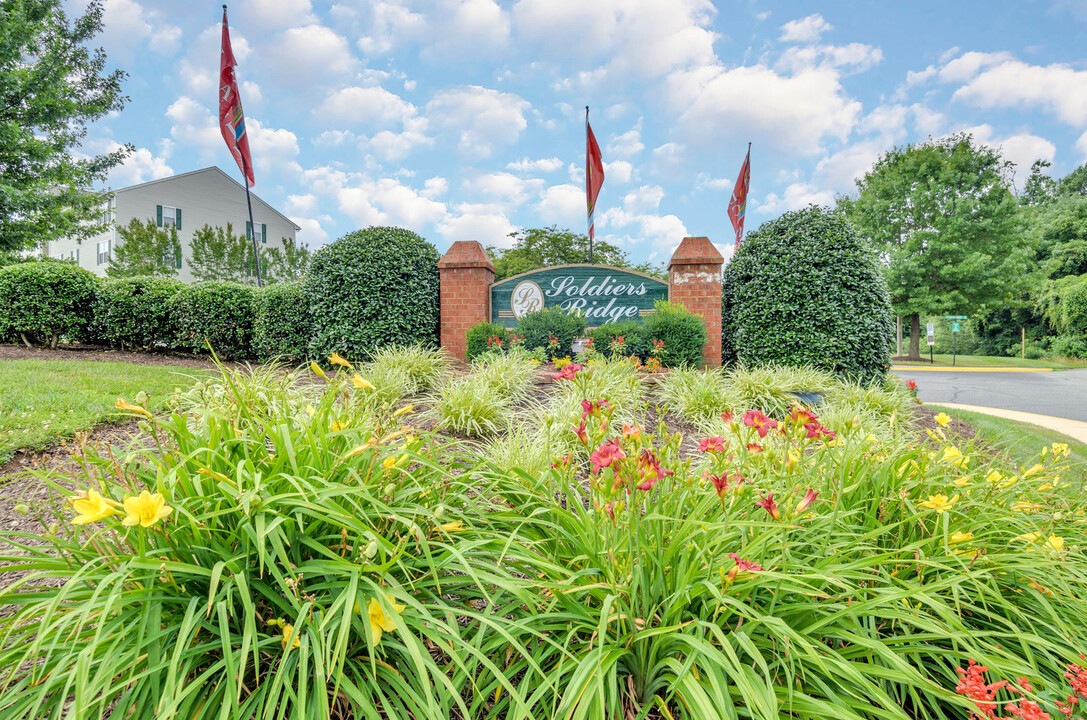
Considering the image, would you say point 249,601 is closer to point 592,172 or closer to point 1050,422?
point 1050,422

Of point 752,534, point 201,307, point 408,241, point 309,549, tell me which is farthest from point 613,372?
point 201,307

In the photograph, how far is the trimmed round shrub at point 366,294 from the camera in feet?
23.5

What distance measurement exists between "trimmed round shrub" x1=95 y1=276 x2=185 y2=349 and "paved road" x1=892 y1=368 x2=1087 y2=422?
1321cm

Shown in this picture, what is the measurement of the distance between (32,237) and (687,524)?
57.9 feet

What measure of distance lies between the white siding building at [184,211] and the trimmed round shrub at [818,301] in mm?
25792

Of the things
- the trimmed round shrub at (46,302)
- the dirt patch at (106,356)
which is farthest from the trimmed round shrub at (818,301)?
the trimmed round shrub at (46,302)

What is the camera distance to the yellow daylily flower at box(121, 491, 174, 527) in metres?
1.09

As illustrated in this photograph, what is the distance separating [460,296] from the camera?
26.0 ft

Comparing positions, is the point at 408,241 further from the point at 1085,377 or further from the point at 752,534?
the point at 1085,377

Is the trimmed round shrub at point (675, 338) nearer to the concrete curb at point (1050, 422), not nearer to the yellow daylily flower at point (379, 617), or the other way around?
the concrete curb at point (1050, 422)

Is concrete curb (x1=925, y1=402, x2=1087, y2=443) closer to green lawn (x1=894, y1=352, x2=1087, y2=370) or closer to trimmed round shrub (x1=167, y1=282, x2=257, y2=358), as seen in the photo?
trimmed round shrub (x1=167, y1=282, x2=257, y2=358)

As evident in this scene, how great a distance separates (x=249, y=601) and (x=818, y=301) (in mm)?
7315

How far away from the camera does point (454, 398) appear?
12.2 feet

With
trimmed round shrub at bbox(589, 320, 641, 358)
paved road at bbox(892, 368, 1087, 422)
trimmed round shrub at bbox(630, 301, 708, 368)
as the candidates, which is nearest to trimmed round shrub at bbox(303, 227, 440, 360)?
trimmed round shrub at bbox(589, 320, 641, 358)
